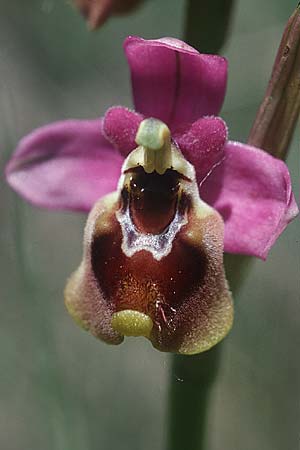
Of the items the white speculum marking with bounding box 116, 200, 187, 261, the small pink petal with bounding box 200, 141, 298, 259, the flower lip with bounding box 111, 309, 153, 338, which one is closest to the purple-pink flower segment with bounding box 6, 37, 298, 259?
the small pink petal with bounding box 200, 141, 298, 259

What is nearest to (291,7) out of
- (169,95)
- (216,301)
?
(169,95)

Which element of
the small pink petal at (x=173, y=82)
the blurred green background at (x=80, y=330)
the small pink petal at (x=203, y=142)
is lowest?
the blurred green background at (x=80, y=330)

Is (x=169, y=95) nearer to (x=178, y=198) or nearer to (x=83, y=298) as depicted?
(x=178, y=198)

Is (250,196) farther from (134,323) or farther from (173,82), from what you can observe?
(134,323)

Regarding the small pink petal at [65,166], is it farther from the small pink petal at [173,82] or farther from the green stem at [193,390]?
the green stem at [193,390]

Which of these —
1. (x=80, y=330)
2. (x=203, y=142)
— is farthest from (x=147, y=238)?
(x=80, y=330)

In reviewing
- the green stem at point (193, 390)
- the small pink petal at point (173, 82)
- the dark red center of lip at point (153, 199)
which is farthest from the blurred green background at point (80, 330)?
the dark red center of lip at point (153, 199)
